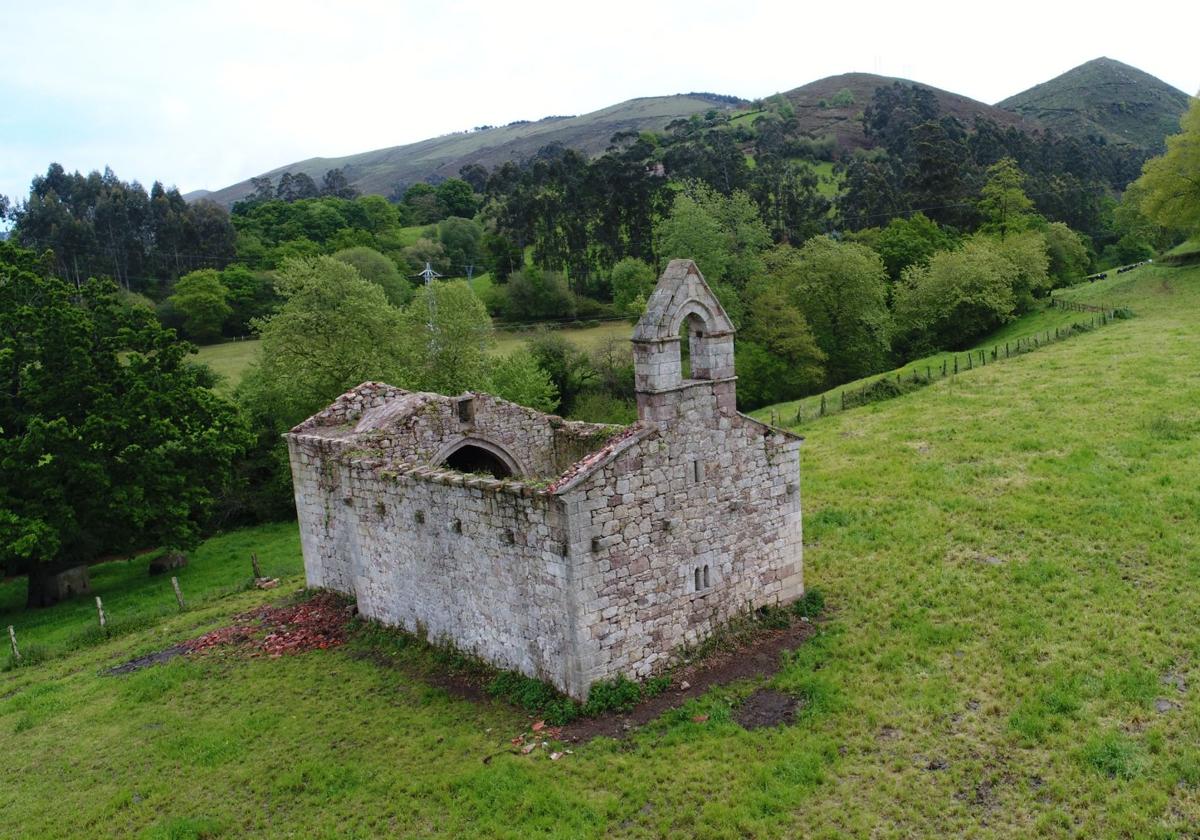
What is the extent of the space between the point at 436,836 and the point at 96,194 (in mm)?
113631

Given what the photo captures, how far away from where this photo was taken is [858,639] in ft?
45.8

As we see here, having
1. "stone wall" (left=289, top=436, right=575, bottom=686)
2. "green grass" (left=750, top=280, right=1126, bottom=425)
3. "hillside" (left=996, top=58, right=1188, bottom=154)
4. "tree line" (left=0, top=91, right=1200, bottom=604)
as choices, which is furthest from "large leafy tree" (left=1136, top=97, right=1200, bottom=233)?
"hillside" (left=996, top=58, right=1188, bottom=154)

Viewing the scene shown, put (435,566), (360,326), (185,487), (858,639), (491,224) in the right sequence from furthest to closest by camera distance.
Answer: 1. (491,224)
2. (360,326)
3. (185,487)
4. (435,566)
5. (858,639)

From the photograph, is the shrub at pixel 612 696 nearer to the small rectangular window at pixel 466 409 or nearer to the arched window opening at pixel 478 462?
the arched window opening at pixel 478 462

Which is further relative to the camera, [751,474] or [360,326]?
[360,326]

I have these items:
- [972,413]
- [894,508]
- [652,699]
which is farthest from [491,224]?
[652,699]

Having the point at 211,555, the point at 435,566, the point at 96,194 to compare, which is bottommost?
the point at 211,555

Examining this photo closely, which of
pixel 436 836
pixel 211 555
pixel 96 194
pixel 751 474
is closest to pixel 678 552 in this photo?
pixel 751 474

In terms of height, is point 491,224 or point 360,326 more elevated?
point 491,224

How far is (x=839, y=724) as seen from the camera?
457 inches

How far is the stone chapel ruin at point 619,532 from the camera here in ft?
41.5

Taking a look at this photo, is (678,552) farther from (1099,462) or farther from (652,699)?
(1099,462)

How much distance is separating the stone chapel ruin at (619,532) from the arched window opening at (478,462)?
294 centimetres

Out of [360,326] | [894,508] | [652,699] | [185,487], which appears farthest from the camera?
[360,326]
